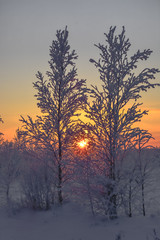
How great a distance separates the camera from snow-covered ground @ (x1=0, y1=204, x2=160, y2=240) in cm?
709

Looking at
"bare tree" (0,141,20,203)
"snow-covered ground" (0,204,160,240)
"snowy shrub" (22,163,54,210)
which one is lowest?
"snow-covered ground" (0,204,160,240)

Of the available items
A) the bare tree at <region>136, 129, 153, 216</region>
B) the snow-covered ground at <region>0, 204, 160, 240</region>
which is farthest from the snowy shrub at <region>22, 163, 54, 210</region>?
the bare tree at <region>136, 129, 153, 216</region>

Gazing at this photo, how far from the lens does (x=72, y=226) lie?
826 centimetres

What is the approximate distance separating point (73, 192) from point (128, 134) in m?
3.31

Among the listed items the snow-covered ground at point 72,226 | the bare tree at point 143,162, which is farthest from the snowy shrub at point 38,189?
the bare tree at point 143,162

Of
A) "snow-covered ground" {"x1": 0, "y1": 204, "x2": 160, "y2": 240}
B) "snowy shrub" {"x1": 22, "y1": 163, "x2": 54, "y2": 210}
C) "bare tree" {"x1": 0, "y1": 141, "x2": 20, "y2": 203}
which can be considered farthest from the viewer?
"bare tree" {"x1": 0, "y1": 141, "x2": 20, "y2": 203}

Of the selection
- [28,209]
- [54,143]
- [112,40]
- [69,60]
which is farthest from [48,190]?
[112,40]

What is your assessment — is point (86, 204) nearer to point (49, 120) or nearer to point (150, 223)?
point (150, 223)

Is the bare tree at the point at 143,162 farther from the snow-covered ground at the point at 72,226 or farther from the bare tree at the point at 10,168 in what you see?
the bare tree at the point at 10,168

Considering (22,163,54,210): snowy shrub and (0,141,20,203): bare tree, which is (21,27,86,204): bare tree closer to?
(22,163,54,210): snowy shrub

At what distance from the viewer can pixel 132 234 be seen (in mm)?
6875

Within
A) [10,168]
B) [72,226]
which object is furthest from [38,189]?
[10,168]

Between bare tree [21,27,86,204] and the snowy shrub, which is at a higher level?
bare tree [21,27,86,204]

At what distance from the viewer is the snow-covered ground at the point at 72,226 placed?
23.3ft
